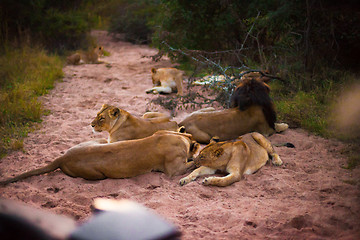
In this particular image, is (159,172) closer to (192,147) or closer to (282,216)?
(192,147)

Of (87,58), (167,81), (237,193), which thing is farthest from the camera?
(87,58)

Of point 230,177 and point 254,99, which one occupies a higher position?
point 254,99

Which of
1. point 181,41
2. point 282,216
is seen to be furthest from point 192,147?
point 181,41

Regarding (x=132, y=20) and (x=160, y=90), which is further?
(x=132, y=20)

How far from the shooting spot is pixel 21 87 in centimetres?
739

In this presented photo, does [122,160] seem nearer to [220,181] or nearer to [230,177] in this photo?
[220,181]

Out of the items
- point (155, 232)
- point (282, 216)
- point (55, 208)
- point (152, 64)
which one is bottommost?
point (152, 64)

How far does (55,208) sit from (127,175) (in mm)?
898

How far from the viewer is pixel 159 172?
4.08 m

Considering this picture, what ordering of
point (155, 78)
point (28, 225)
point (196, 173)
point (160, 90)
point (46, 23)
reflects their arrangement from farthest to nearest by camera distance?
point (46, 23) < point (155, 78) < point (160, 90) < point (196, 173) < point (28, 225)

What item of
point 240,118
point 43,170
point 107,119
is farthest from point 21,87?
point 240,118

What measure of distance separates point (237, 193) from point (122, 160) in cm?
135

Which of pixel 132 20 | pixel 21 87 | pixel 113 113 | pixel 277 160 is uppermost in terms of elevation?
pixel 113 113

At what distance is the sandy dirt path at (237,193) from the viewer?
281 cm
